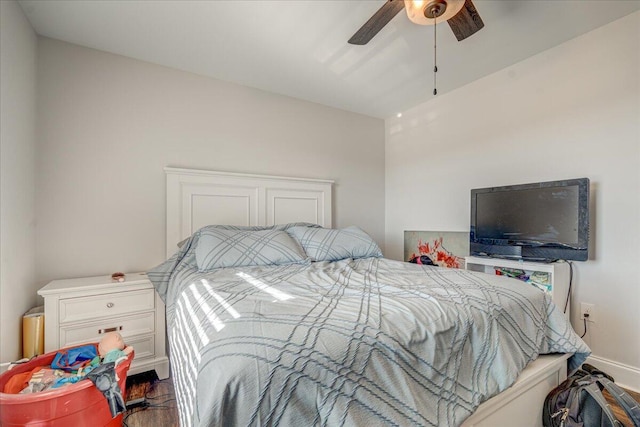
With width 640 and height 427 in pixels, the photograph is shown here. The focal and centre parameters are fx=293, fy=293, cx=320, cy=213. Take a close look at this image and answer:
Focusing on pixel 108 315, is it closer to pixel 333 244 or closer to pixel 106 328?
pixel 106 328

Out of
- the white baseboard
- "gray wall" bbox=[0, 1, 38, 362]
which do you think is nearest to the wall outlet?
the white baseboard

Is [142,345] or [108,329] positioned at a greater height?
[108,329]

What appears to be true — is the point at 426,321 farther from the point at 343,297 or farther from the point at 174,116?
the point at 174,116

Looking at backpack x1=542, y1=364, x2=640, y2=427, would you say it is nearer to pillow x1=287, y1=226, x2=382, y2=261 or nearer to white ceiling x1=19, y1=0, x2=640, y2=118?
pillow x1=287, y1=226, x2=382, y2=261

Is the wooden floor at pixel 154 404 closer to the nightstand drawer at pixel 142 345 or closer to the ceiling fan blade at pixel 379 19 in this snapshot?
the nightstand drawer at pixel 142 345

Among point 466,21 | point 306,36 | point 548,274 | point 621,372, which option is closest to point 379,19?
point 466,21

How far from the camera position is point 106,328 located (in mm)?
1825

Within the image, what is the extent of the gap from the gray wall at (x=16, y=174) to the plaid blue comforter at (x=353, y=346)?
87 cm

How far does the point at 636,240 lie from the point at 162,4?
3301mm

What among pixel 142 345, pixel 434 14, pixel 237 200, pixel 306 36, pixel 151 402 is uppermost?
pixel 306 36

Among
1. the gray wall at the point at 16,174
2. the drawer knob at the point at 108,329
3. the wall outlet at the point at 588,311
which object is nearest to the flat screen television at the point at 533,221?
the wall outlet at the point at 588,311

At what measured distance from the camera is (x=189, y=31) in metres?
2.02

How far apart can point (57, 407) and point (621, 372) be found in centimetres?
313

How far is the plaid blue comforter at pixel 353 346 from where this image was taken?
2.29ft
